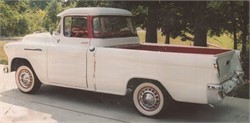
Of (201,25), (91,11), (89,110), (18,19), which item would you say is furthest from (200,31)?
(18,19)

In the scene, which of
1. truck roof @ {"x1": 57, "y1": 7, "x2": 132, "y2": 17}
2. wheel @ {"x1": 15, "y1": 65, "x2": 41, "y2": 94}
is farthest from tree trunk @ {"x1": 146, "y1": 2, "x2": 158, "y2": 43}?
wheel @ {"x1": 15, "y1": 65, "x2": 41, "y2": 94}

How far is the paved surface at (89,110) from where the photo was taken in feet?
19.3

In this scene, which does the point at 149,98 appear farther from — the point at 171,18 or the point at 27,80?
the point at 171,18

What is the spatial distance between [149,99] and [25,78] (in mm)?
2998

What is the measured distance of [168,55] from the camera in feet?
18.1

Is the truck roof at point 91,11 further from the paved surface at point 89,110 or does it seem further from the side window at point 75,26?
the paved surface at point 89,110

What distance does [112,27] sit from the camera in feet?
23.0

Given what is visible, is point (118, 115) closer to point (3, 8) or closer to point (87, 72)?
point (87, 72)

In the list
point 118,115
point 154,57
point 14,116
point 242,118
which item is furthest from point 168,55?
point 14,116

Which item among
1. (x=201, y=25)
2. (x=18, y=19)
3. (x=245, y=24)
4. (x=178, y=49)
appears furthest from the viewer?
(x=18, y=19)

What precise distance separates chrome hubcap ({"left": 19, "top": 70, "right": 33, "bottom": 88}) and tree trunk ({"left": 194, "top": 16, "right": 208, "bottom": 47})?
5.72 metres

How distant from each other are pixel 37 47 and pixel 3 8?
1189 centimetres

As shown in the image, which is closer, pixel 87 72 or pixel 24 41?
pixel 87 72

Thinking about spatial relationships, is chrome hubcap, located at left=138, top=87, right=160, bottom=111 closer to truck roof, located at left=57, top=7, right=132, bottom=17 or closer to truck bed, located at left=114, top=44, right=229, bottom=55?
truck bed, located at left=114, top=44, right=229, bottom=55
